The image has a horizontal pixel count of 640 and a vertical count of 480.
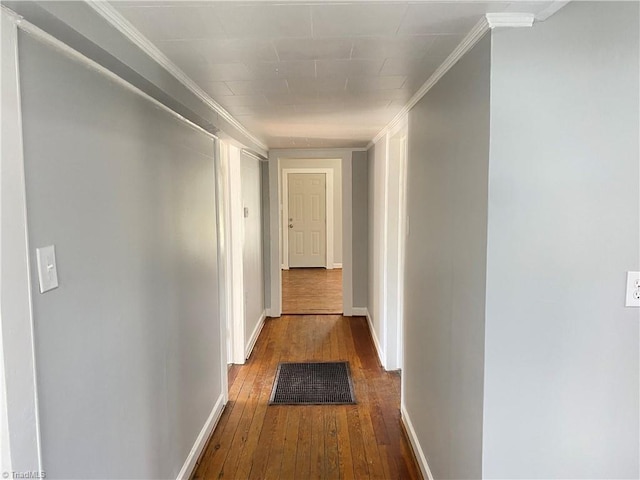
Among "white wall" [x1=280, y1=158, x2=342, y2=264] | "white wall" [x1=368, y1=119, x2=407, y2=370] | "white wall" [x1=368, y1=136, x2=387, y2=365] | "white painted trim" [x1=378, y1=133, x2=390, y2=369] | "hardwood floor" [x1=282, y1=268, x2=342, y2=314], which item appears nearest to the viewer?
"white wall" [x1=368, y1=119, x2=407, y2=370]

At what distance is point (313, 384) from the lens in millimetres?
3299

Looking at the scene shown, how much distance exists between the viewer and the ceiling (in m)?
1.21

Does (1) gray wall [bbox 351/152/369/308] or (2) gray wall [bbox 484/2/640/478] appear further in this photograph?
(1) gray wall [bbox 351/152/369/308]

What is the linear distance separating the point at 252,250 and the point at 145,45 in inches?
116

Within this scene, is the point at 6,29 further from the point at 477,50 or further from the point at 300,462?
the point at 300,462

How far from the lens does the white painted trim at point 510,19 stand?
1.25m

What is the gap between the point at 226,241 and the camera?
11.6 ft

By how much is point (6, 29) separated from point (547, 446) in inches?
73.0

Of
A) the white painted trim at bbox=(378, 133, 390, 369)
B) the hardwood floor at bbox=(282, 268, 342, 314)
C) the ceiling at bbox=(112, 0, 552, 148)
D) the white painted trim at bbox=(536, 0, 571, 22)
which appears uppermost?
the ceiling at bbox=(112, 0, 552, 148)

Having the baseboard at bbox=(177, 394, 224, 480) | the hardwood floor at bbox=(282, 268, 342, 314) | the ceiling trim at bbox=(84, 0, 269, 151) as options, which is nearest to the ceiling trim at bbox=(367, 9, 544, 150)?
the ceiling trim at bbox=(84, 0, 269, 151)

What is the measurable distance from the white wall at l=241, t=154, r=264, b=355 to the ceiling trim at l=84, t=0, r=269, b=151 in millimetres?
1549

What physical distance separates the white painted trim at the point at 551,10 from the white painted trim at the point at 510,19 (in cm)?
2

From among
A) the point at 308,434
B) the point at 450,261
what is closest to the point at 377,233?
the point at 308,434

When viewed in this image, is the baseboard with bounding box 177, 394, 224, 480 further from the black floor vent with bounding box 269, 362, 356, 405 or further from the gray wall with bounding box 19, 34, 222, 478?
the black floor vent with bounding box 269, 362, 356, 405
